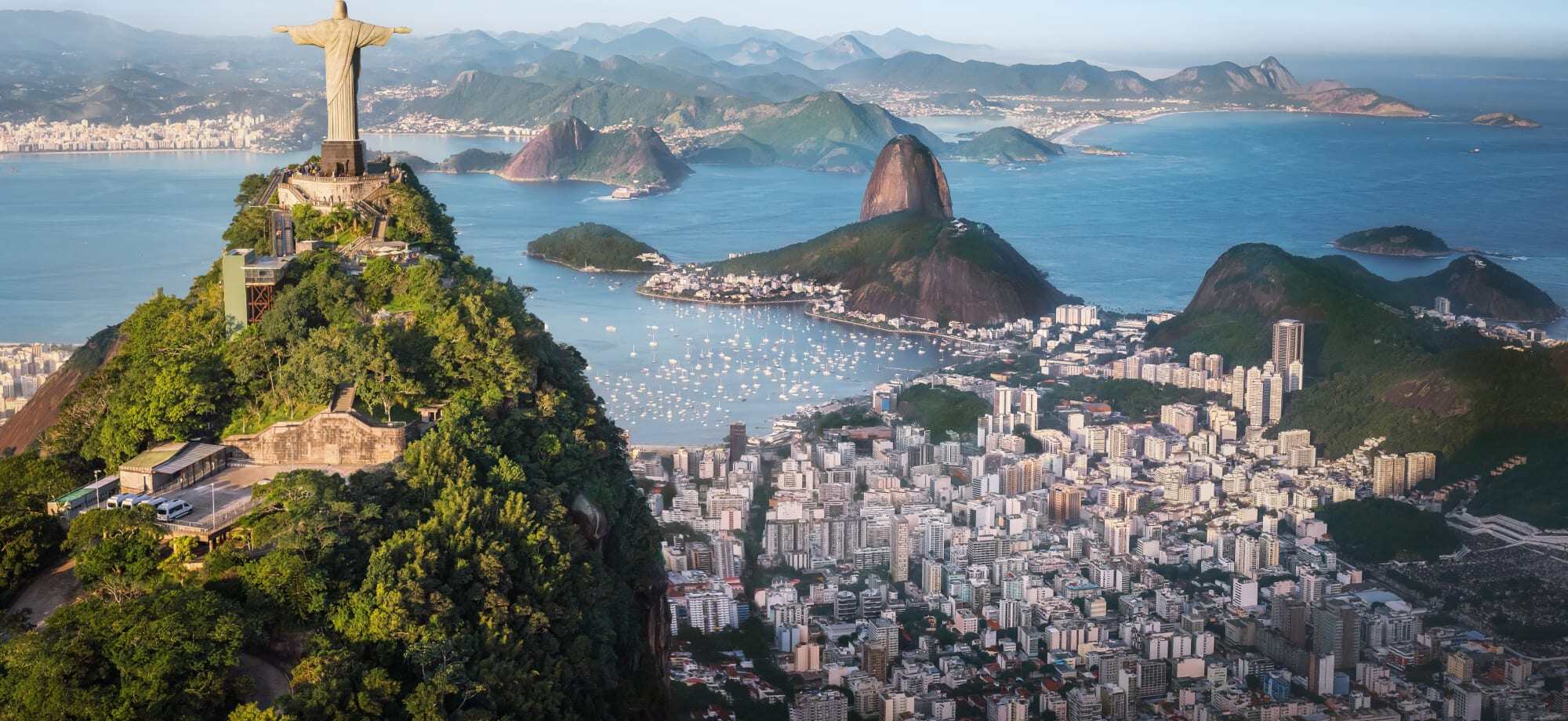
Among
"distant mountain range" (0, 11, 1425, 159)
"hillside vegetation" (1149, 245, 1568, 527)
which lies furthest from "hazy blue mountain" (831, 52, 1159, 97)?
"hillside vegetation" (1149, 245, 1568, 527)

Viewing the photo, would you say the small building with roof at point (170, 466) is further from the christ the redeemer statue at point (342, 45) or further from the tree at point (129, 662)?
the christ the redeemer statue at point (342, 45)

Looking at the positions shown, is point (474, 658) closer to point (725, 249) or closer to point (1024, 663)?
point (1024, 663)

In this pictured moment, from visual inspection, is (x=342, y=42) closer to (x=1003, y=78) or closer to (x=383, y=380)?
(x=383, y=380)

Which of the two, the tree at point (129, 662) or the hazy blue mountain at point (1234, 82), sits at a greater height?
the hazy blue mountain at point (1234, 82)

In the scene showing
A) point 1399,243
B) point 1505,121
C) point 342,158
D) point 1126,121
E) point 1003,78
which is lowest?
point 1399,243

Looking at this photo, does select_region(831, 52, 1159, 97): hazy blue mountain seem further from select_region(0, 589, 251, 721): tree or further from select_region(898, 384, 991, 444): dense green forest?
select_region(0, 589, 251, 721): tree

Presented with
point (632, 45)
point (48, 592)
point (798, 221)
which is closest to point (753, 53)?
point (632, 45)

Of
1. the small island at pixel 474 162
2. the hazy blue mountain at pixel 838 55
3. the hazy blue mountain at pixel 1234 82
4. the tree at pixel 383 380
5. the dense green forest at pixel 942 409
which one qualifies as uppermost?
the hazy blue mountain at pixel 838 55

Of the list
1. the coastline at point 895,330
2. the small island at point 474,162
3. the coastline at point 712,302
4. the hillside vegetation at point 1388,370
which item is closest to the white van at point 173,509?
the hillside vegetation at point 1388,370
